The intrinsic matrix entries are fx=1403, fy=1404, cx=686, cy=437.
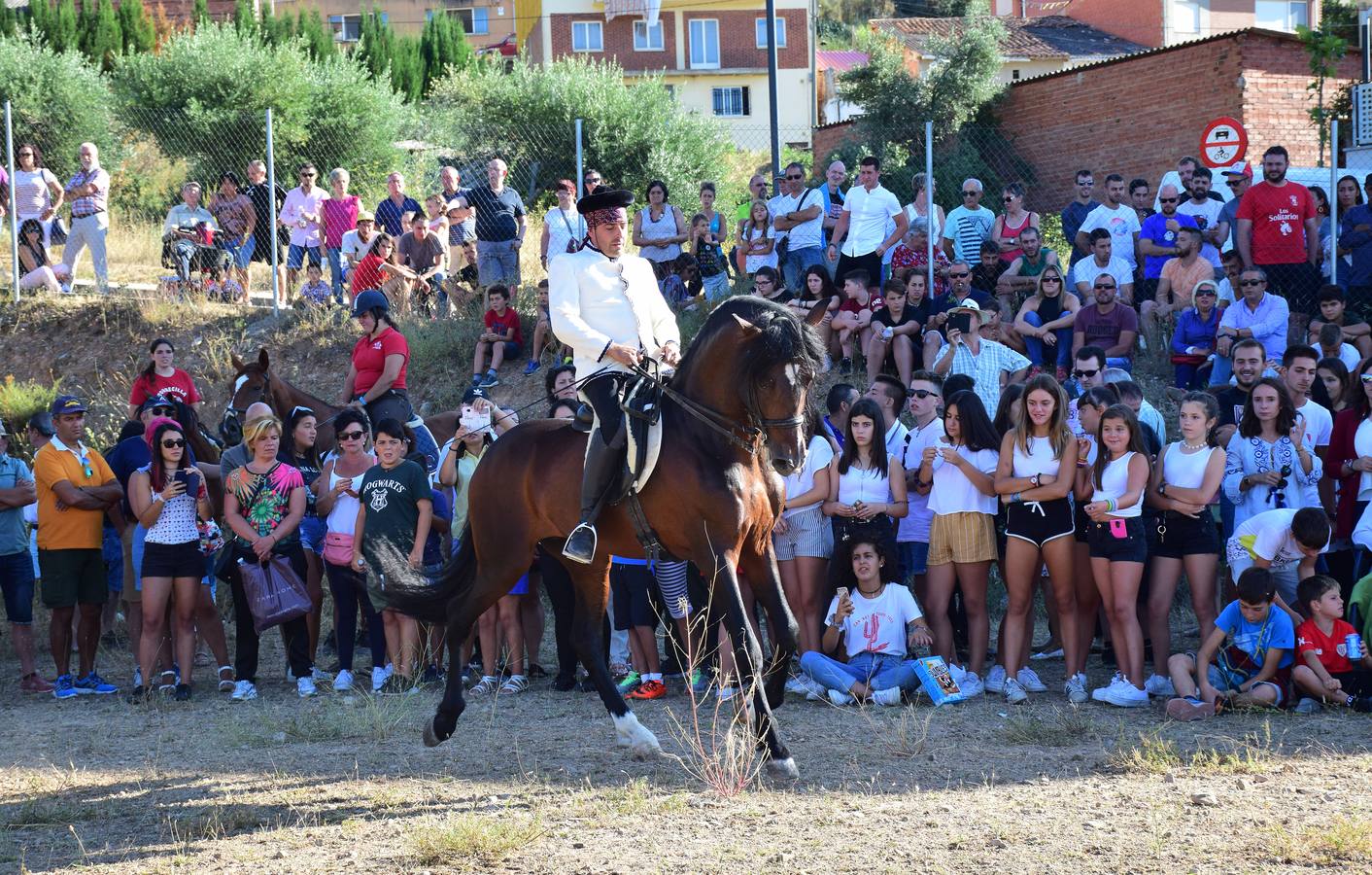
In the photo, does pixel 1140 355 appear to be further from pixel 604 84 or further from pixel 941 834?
pixel 604 84

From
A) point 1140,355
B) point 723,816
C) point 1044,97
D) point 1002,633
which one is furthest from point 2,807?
point 1044,97

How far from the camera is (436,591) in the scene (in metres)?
8.26

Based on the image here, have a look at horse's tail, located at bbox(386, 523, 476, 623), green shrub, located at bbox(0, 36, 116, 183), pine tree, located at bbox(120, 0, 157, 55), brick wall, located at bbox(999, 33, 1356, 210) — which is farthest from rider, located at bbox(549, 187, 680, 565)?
pine tree, located at bbox(120, 0, 157, 55)


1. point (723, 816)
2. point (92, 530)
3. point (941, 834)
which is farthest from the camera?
point (92, 530)

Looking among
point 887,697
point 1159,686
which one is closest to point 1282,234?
point 1159,686

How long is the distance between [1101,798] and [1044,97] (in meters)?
22.1

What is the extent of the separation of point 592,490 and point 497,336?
27.4ft

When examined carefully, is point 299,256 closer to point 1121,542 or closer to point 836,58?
point 1121,542

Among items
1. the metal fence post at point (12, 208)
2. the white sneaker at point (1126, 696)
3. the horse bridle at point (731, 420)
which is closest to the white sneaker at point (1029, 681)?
the white sneaker at point (1126, 696)

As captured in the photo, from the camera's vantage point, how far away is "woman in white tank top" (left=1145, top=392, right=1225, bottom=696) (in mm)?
8531

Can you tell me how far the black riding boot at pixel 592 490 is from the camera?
7.23m

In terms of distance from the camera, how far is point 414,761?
7453mm

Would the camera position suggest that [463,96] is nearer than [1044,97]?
No

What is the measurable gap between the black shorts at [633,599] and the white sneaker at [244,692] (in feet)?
8.48
